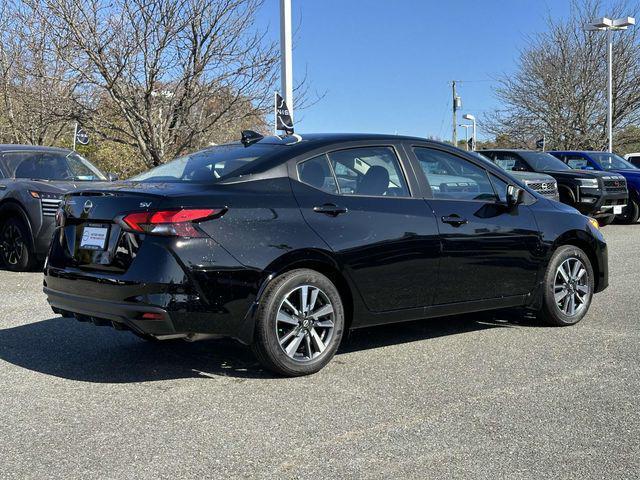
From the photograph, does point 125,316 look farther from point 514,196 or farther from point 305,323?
point 514,196

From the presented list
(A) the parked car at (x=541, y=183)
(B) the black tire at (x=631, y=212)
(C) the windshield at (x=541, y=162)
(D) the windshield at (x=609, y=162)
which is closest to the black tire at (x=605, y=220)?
(B) the black tire at (x=631, y=212)

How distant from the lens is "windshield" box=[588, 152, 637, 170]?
58.5 ft

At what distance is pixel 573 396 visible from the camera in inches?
170

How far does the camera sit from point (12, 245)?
923 centimetres

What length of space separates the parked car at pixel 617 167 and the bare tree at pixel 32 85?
473 inches

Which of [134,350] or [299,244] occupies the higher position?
[299,244]

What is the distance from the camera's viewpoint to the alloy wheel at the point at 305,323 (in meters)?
4.59

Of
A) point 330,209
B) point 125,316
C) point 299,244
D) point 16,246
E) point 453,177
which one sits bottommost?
point 125,316

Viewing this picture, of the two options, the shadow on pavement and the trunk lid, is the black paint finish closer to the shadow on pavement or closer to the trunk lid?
the trunk lid

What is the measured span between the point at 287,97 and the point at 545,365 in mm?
8779

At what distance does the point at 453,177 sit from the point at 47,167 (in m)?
6.39

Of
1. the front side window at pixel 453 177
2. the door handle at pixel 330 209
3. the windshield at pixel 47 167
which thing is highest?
the windshield at pixel 47 167

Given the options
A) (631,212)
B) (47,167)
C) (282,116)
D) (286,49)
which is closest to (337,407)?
(47,167)

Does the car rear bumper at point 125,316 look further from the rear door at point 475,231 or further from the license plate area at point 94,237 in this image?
the rear door at point 475,231
